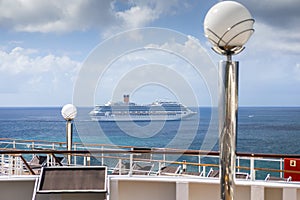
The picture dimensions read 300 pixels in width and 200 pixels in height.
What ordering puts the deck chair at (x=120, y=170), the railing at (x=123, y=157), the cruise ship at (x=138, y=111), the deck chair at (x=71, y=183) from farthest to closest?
the cruise ship at (x=138, y=111) < the deck chair at (x=120, y=170) < the railing at (x=123, y=157) < the deck chair at (x=71, y=183)

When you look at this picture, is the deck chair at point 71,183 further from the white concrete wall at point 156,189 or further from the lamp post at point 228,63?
the lamp post at point 228,63

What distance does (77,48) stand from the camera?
82.2 feet

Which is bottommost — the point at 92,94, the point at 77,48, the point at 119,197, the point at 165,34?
the point at 119,197

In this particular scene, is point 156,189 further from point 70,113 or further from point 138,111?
point 138,111

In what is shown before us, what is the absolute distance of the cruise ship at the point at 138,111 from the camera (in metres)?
4.42

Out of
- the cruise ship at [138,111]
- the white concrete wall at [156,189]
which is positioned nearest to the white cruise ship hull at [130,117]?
the cruise ship at [138,111]

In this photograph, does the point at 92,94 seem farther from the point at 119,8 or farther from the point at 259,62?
the point at 119,8

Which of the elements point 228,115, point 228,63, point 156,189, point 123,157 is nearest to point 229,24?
point 228,63

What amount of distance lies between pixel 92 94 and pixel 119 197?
1040 mm

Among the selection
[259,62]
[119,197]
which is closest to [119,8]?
[259,62]

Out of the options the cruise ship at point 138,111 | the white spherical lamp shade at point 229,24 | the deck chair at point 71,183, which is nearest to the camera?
the white spherical lamp shade at point 229,24

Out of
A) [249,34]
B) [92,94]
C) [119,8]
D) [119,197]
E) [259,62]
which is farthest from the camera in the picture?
[119,8]

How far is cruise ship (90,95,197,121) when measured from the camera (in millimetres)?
4418

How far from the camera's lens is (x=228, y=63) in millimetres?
1503
